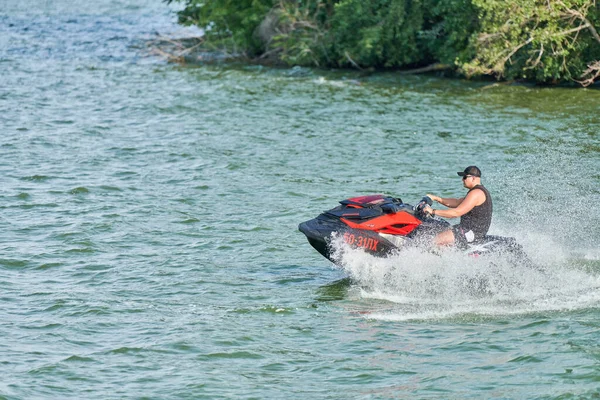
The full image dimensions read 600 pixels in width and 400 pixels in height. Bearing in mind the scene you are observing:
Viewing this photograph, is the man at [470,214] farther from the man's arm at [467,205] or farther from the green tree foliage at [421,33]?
the green tree foliage at [421,33]

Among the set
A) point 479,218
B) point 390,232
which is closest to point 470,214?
point 479,218

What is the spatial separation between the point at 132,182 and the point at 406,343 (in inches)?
400

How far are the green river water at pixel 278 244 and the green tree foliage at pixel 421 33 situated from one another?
0.90m

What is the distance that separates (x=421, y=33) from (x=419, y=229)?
1884 centimetres

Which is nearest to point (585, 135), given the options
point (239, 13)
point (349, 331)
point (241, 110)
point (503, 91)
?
point (503, 91)

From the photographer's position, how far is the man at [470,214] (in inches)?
517

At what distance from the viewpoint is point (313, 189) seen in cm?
1966

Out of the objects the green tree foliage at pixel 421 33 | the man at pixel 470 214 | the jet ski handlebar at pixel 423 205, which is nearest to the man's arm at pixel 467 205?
the man at pixel 470 214

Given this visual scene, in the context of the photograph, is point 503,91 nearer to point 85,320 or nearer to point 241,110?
point 241,110

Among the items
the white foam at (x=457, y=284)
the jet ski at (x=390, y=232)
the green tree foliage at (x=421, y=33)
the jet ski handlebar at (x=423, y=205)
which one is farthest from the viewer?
the green tree foliage at (x=421, y=33)

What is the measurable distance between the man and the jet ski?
98mm

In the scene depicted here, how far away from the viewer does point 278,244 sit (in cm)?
1634

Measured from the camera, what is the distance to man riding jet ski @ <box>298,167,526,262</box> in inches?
518

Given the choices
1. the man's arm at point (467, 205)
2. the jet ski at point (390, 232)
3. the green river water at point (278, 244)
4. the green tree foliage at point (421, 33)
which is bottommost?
the green river water at point (278, 244)
